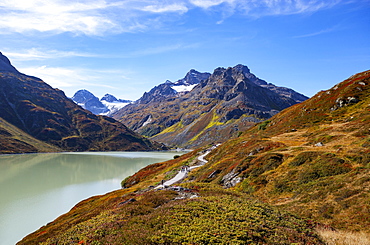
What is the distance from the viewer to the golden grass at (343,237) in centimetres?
1388

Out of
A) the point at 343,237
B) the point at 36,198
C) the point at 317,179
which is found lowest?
the point at 36,198

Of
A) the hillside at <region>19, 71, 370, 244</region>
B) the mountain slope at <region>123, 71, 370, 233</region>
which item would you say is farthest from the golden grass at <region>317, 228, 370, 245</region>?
the mountain slope at <region>123, 71, 370, 233</region>

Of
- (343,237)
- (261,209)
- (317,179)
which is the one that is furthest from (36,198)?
(343,237)

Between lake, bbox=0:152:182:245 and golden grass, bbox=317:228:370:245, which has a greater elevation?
golden grass, bbox=317:228:370:245

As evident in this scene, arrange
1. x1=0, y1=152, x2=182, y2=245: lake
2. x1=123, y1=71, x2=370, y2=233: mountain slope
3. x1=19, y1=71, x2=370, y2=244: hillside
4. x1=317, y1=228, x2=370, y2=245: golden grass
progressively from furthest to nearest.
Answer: x1=0, y1=152, x2=182, y2=245: lake < x1=123, y1=71, x2=370, y2=233: mountain slope < x1=19, y1=71, x2=370, y2=244: hillside < x1=317, y1=228, x2=370, y2=245: golden grass

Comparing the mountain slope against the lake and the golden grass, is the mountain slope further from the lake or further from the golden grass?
the lake

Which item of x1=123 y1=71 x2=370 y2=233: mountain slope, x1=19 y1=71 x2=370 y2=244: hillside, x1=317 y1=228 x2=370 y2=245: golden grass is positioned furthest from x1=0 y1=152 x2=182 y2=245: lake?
x1=317 y1=228 x2=370 y2=245: golden grass

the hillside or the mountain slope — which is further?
the mountain slope

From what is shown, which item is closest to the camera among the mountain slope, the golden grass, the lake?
the golden grass

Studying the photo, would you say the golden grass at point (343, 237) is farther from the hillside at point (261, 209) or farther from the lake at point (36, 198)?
the lake at point (36, 198)

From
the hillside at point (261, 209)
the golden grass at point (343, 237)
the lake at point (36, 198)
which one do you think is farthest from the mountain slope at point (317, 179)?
the lake at point (36, 198)

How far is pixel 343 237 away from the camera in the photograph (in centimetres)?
1484

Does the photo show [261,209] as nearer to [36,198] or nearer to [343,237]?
[343,237]

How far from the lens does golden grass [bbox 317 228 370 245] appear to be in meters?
13.9
